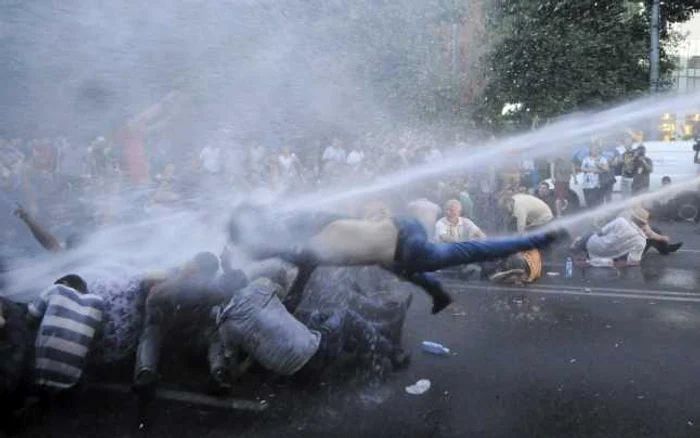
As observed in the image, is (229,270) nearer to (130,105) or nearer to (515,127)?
(130,105)

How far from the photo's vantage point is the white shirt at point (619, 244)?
8.16 meters

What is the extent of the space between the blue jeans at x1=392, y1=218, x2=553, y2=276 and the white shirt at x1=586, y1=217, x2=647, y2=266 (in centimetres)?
443

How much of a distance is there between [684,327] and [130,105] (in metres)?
6.01

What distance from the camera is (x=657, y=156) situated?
40.6 ft

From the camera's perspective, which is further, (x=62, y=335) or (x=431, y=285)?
(x=431, y=285)

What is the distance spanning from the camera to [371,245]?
4227 mm

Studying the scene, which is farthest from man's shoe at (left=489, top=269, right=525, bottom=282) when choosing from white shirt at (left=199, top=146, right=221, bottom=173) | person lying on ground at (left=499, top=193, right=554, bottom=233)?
white shirt at (left=199, top=146, right=221, bottom=173)

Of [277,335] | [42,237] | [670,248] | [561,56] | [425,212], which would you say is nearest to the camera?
[277,335]

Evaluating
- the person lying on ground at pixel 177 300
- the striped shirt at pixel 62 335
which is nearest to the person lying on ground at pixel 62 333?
the striped shirt at pixel 62 335

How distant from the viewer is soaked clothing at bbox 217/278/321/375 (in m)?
4.30

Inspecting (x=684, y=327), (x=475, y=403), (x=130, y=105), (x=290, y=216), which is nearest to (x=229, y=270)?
(x=290, y=216)

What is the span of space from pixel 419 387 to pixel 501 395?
1.89 ft

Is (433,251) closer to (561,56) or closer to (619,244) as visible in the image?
(619,244)

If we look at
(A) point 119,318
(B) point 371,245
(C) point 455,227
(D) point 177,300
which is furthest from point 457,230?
(A) point 119,318
